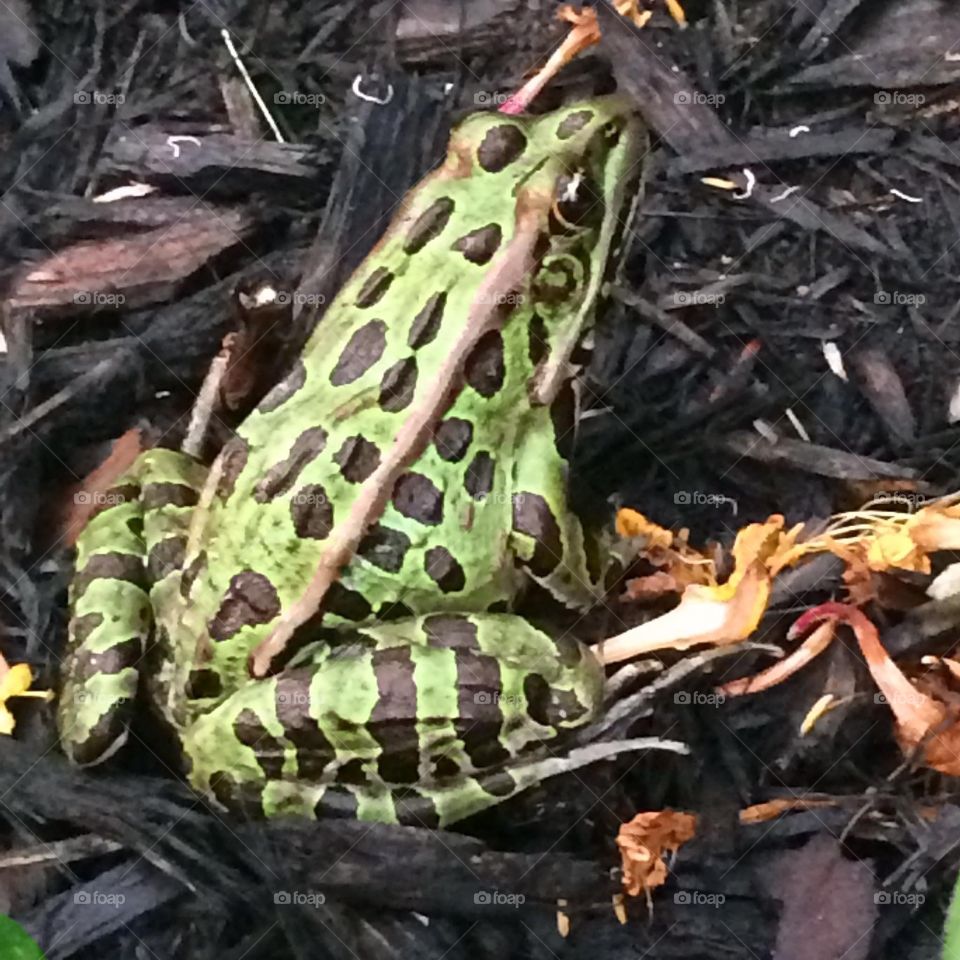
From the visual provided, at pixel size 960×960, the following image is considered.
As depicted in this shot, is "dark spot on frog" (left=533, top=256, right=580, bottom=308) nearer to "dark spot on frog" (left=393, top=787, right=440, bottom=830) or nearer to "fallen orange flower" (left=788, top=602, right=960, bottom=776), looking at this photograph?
"fallen orange flower" (left=788, top=602, right=960, bottom=776)

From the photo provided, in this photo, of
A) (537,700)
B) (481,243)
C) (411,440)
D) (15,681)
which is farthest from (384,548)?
(15,681)

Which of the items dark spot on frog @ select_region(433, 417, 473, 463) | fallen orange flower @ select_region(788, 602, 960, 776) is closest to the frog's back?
dark spot on frog @ select_region(433, 417, 473, 463)

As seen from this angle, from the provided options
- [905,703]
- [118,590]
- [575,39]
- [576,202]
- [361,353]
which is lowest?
[905,703]

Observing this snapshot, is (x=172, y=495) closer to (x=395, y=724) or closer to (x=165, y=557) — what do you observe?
(x=165, y=557)

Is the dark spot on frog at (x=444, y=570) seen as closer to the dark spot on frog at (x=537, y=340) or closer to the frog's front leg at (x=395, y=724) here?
the frog's front leg at (x=395, y=724)

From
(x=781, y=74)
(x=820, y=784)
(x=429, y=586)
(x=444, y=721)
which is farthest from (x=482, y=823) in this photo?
(x=781, y=74)
